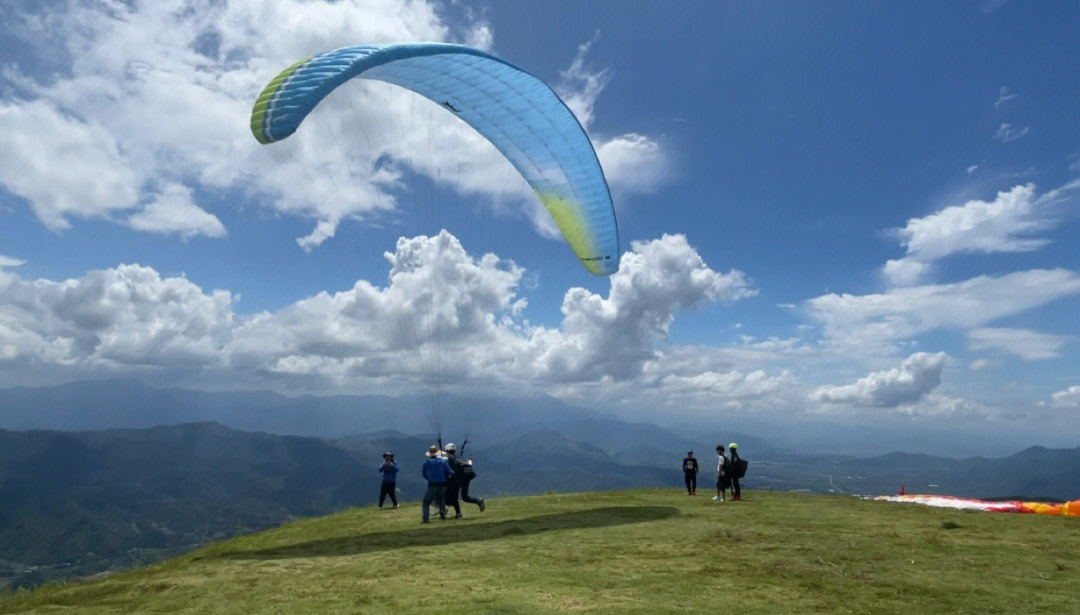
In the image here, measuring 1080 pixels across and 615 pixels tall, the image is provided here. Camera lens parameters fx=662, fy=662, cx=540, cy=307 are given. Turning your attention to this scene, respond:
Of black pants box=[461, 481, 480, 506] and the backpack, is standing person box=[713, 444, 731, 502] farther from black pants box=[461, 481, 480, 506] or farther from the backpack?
black pants box=[461, 481, 480, 506]

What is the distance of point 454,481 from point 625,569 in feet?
30.9

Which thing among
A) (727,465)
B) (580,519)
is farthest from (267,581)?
(727,465)

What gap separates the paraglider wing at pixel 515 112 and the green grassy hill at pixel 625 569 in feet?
31.7

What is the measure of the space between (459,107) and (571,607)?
53.1 feet

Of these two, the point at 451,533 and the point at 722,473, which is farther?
the point at 722,473

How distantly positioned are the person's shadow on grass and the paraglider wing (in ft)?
26.7

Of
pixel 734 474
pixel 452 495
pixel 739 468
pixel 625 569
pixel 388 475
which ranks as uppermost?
pixel 739 468

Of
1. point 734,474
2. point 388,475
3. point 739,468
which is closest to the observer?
point 734,474

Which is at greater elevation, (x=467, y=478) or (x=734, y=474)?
(x=734, y=474)

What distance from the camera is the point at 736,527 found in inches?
658

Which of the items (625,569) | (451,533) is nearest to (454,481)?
(451,533)

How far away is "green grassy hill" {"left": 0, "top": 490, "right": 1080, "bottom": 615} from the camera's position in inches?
374

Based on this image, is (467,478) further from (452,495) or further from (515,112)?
(515,112)

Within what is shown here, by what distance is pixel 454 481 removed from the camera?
66.2 ft
